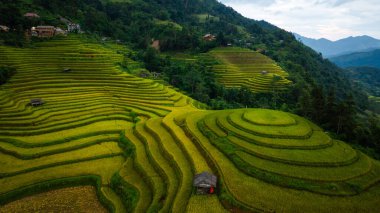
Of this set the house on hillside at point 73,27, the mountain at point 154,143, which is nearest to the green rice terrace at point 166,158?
the mountain at point 154,143

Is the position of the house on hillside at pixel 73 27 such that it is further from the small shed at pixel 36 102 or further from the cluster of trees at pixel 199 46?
the small shed at pixel 36 102

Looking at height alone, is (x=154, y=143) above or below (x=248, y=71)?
below

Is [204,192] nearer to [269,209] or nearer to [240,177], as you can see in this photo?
[240,177]

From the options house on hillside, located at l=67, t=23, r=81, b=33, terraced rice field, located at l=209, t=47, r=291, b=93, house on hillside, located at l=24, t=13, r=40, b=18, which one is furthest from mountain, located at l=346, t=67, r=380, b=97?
house on hillside, located at l=24, t=13, r=40, b=18

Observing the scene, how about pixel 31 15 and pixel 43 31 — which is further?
pixel 31 15

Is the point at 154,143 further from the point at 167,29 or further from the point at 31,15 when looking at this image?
the point at 167,29

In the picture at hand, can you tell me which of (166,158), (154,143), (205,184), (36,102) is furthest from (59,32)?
(205,184)

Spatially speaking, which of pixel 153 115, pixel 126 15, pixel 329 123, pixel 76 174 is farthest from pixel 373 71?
pixel 76 174
